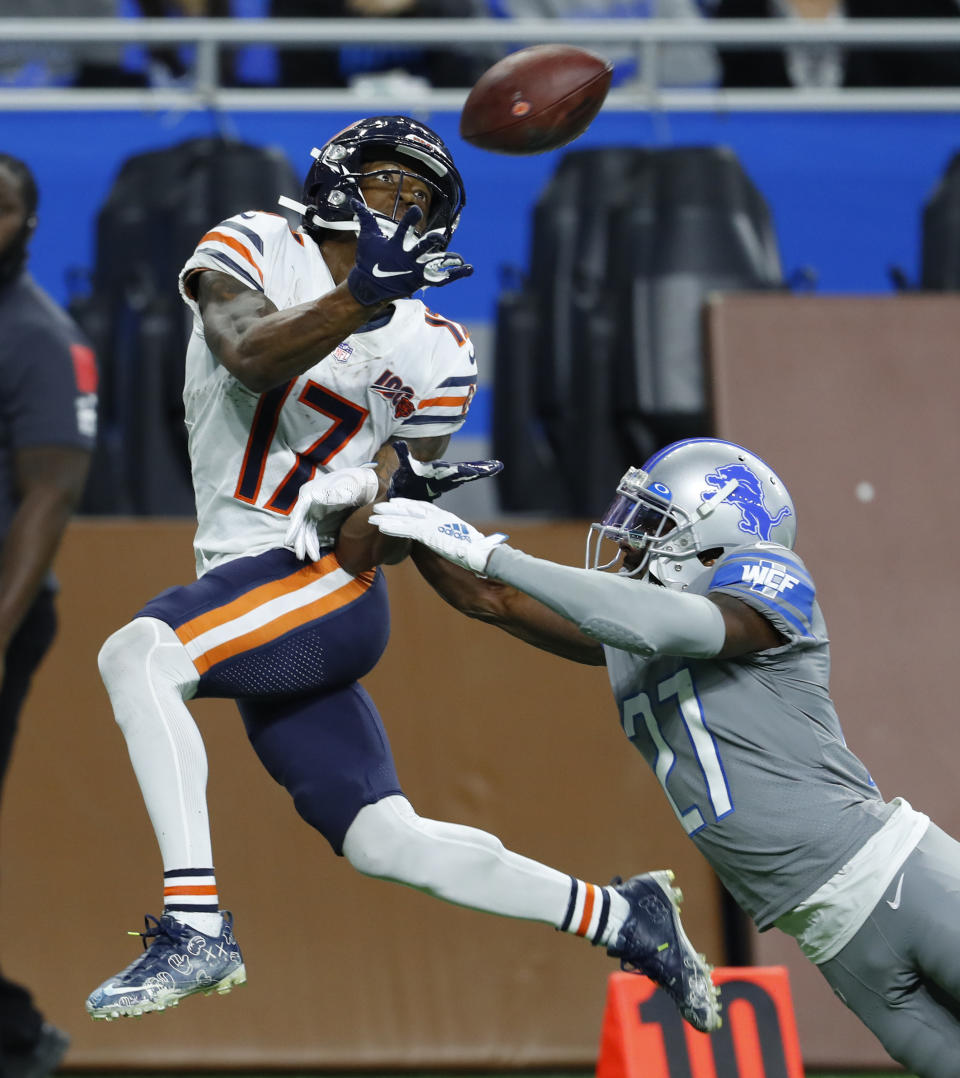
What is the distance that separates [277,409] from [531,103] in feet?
2.19

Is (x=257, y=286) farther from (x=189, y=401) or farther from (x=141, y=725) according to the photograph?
(x=141, y=725)

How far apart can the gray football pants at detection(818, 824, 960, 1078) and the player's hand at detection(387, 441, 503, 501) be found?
2.91 ft

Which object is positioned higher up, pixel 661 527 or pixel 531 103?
pixel 531 103

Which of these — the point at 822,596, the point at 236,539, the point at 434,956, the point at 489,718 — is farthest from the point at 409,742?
the point at 236,539

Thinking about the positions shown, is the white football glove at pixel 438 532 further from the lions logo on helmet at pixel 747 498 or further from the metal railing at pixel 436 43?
the metal railing at pixel 436 43

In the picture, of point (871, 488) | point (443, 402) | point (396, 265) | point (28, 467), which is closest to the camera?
point (396, 265)

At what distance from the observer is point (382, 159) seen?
2.56 m

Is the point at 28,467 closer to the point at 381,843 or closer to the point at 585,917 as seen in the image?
the point at 381,843

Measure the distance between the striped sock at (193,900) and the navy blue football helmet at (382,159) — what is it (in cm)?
103

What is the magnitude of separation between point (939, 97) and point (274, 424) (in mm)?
3719

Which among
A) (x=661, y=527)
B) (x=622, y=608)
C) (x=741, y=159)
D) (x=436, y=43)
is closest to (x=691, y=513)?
(x=661, y=527)

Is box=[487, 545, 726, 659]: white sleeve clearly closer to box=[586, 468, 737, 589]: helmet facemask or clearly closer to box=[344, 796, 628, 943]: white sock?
box=[586, 468, 737, 589]: helmet facemask

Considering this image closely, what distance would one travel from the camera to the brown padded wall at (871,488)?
12.6 ft

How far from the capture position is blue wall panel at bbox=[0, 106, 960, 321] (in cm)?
579
